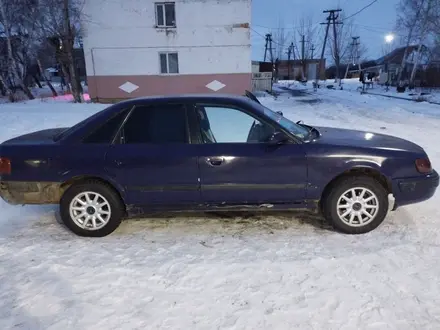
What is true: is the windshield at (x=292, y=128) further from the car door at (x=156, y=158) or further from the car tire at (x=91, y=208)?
the car tire at (x=91, y=208)

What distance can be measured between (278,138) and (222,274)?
4.97 feet

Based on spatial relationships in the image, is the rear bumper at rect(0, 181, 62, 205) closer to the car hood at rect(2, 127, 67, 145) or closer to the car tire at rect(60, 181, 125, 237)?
the car tire at rect(60, 181, 125, 237)

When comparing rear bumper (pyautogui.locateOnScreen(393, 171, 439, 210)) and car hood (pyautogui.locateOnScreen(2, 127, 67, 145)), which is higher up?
car hood (pyautogui.locateOnScreen(2, 127, 67, 145))

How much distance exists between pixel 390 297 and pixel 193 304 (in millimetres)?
1568

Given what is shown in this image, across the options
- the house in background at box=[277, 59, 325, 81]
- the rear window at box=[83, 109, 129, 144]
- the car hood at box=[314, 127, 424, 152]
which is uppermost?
the house in background at box=[277, 59, 325, 81]

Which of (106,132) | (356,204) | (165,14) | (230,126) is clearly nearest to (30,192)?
(106,132)

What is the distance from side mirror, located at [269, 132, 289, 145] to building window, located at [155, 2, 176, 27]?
17768 mm

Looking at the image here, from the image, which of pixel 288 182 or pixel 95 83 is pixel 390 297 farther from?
pixel 95 83

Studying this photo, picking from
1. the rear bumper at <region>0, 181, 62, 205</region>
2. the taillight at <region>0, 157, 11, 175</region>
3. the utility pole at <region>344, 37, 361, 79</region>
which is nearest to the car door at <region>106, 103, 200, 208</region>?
the rear bumper at <region>0, 181, 62, 205</region>

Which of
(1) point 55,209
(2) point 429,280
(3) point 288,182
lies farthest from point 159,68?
(2) point 429,280

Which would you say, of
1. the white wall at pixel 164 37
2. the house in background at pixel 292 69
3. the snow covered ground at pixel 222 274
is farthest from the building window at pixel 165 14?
the house in background at pixel 292 69

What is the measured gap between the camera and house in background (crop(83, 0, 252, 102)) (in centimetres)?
1905

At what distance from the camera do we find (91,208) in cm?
388

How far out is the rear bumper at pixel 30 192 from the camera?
385 cm
